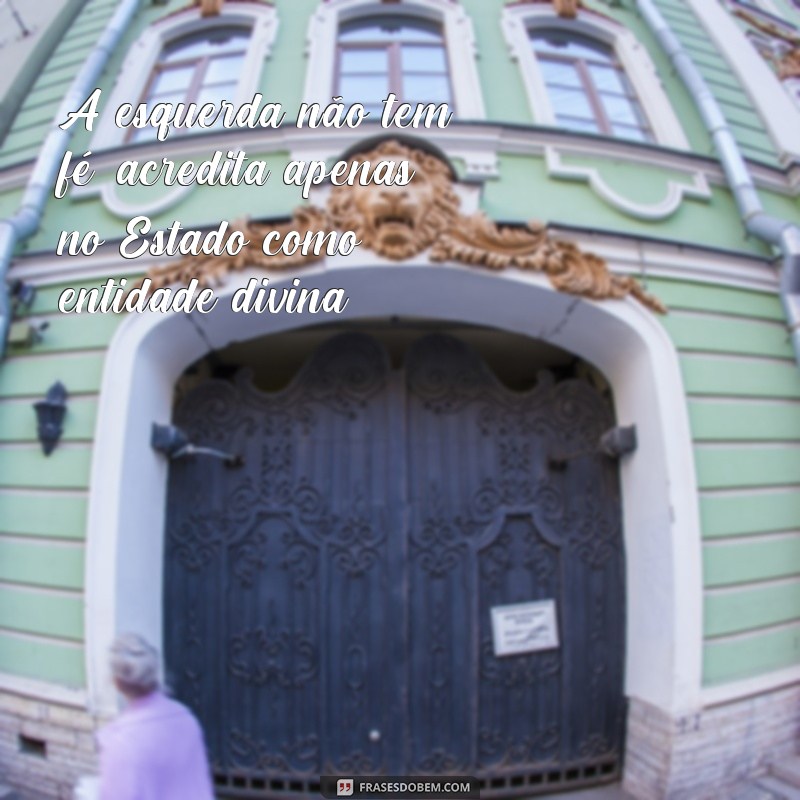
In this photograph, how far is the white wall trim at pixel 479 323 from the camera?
335cm

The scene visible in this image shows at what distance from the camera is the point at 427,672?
387cm

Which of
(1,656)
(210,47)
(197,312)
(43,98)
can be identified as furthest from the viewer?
(210,47)

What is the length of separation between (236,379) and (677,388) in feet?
10.2

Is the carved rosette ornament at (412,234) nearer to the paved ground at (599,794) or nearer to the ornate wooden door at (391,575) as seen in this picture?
the ornate wooden door at (391,575)

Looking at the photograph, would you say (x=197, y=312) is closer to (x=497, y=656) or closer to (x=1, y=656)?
(x=1, y=656)

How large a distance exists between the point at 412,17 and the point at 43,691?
20.0 feet

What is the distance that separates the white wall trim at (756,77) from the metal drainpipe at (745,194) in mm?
522

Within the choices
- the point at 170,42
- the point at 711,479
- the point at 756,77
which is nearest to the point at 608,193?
the point at 711,479

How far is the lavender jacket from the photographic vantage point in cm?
188

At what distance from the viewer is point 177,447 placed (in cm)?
387

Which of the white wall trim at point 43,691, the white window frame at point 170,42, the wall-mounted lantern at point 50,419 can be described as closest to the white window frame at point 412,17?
the white window frame at point 170,42

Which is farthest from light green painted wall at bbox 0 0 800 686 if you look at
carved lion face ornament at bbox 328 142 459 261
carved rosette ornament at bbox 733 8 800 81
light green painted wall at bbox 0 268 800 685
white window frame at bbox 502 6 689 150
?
carved rosette ornament at bbox 733 8 800 81

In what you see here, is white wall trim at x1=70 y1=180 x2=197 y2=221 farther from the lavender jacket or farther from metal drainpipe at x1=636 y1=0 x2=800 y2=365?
metal drainpipe at x1=636 y1=0 x2=800 y2=365

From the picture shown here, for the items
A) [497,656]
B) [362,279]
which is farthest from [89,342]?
[497,656]
